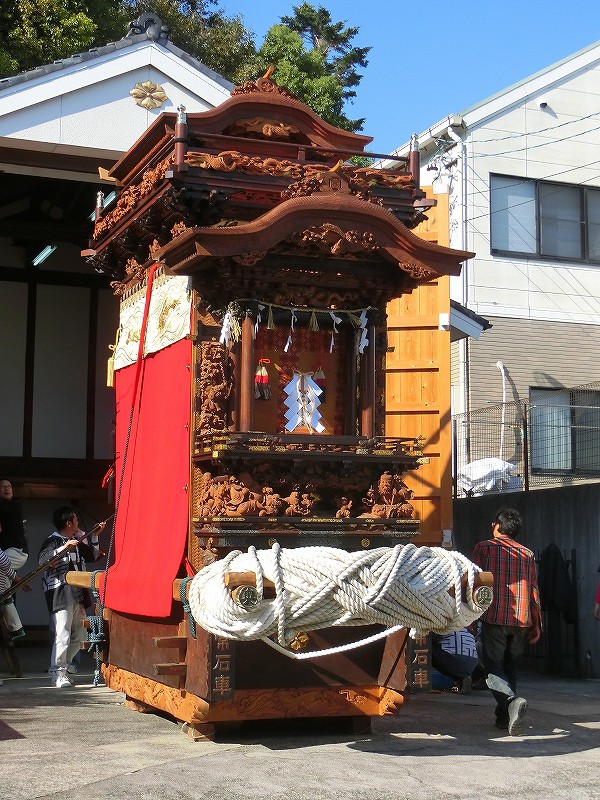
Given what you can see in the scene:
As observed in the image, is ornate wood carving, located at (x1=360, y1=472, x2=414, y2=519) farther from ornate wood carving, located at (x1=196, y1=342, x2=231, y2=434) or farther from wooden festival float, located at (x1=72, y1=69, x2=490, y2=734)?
ornate wood carving, located at (x1=196, y1=342, x2=231, y2=434)

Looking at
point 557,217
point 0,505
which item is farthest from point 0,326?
point 557,217

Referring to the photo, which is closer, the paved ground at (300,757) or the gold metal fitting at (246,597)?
the paved ground at (300,757)

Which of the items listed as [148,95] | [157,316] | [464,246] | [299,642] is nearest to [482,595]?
[299,642]

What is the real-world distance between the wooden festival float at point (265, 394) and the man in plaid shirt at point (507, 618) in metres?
0.92

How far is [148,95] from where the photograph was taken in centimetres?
1265

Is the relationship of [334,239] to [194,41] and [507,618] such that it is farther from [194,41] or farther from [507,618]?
[194,41]

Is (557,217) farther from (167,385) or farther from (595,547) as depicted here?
(167,385)

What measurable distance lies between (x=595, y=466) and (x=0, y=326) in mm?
8236

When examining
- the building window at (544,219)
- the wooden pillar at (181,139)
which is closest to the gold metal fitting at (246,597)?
the wooden pillar at (181,139)

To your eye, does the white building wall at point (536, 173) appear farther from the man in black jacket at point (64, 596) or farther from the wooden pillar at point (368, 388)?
the wooden pillar at point (368, 388)

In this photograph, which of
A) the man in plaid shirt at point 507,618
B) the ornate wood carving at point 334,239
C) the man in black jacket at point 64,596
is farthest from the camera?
the man in black jacket at point 64,596

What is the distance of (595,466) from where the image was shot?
50.2 feet

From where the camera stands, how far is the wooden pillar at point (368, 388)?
8.45 m

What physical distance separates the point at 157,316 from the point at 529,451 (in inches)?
312
